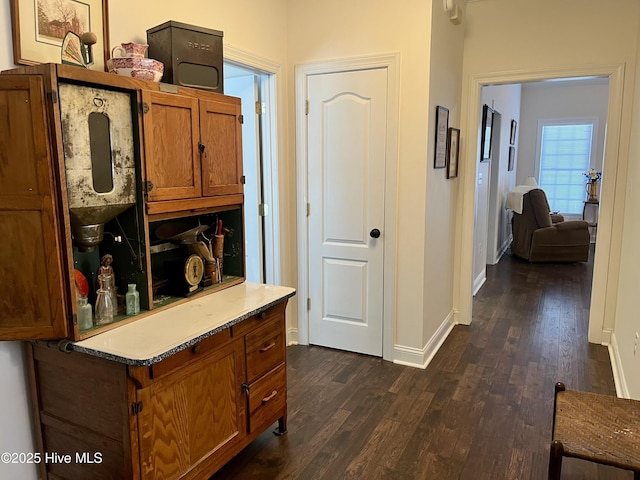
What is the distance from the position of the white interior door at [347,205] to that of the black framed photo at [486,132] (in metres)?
2.16

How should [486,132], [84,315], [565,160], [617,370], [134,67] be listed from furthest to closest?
1. [565,160]
2. [486,132]
3. [617,370]
4. [134,67]
5. [84,315]

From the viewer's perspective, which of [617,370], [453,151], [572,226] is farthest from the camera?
[572,226]

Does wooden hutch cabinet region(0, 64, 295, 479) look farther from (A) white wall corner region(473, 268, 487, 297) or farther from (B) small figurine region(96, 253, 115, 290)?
(A) white wall corner region(473, 268, 487, 297)

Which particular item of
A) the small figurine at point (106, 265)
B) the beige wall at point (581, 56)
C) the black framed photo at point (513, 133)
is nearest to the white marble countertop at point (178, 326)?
the small figurine at point (106, 265)

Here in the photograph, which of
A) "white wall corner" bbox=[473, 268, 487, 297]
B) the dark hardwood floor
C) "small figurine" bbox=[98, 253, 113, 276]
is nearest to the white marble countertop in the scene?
"small figurine" bbox=[98, 253, 113, 276]

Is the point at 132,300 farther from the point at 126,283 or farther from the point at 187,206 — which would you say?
the point at 187,206

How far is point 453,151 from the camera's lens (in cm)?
375

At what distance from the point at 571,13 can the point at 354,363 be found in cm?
303

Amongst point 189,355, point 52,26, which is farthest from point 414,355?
Answer: point 52,26

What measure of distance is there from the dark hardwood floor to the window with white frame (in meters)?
4.96

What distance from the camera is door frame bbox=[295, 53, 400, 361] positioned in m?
3.18

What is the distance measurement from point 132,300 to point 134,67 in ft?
3.07

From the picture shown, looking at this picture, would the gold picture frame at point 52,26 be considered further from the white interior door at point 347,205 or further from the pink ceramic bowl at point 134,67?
the white interior door at point 347,205

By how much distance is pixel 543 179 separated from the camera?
8773 millimetres
